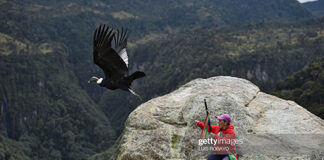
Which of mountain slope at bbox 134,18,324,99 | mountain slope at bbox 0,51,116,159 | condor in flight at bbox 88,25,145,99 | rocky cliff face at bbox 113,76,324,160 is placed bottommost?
mountain slope at bbox 0,51,116,159

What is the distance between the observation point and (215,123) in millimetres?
10664

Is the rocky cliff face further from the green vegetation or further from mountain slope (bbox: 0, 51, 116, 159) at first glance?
mountain slope (bbox: 0, 51, 116, 159)

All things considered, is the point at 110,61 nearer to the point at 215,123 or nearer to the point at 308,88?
the point at 215,123

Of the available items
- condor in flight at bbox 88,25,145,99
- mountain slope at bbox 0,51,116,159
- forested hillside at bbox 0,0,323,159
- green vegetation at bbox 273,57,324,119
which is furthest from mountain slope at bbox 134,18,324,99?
condor in flight at bbox 88,25,145,99

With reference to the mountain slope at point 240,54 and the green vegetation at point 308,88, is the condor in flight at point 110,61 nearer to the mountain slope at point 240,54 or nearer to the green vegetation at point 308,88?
the green vegetation at point 308,88

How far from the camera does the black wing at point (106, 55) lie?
1017cm

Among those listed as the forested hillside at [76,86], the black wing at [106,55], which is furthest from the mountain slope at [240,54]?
the black wing at [106,55]

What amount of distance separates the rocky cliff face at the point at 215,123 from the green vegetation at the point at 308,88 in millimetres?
35857

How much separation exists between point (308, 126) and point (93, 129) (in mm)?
160430

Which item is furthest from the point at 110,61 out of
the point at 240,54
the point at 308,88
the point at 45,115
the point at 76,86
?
the point at 76,86

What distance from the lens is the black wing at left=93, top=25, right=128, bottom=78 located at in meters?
10.2

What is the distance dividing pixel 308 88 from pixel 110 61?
60189 mm

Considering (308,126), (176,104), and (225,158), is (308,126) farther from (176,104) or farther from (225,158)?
(176,104)

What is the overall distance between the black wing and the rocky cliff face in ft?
5.75
